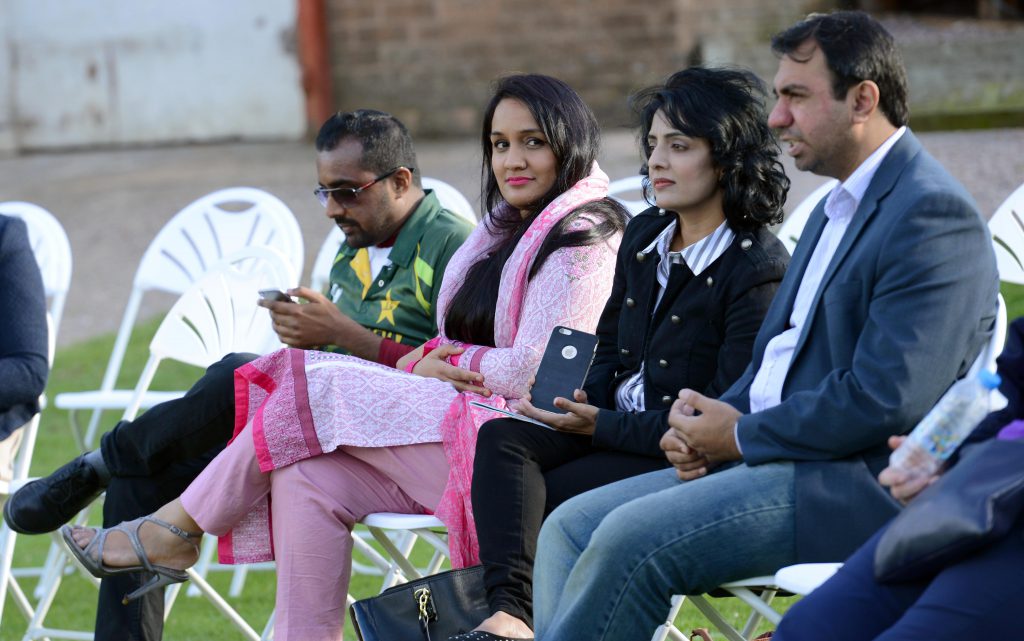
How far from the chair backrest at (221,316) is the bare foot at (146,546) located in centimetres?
57

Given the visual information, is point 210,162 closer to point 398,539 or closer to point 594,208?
point 398,539

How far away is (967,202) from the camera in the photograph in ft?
9.01

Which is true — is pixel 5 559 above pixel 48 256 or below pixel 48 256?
below

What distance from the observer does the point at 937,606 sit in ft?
7.43

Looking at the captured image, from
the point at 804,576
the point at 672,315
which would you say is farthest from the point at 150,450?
the point at 804,576

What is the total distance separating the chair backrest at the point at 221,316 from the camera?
4.27 m

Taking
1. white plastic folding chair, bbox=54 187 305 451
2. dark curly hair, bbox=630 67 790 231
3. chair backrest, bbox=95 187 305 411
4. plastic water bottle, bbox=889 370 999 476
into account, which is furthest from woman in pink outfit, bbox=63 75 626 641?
chair backrest, bbox=95 187 305 411

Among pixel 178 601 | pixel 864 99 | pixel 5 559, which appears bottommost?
pixel 178 601

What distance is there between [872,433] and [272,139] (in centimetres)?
1026

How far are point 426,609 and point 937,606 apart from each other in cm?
130

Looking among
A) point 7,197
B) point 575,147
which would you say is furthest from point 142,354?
point 575,147

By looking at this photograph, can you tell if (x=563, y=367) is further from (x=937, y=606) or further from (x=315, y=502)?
(x=937, y=606)

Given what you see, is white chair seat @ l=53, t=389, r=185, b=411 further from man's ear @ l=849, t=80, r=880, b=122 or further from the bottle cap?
the bottle cap

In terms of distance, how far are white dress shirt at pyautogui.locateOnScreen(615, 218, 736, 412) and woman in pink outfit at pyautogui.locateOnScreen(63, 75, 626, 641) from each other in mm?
260
